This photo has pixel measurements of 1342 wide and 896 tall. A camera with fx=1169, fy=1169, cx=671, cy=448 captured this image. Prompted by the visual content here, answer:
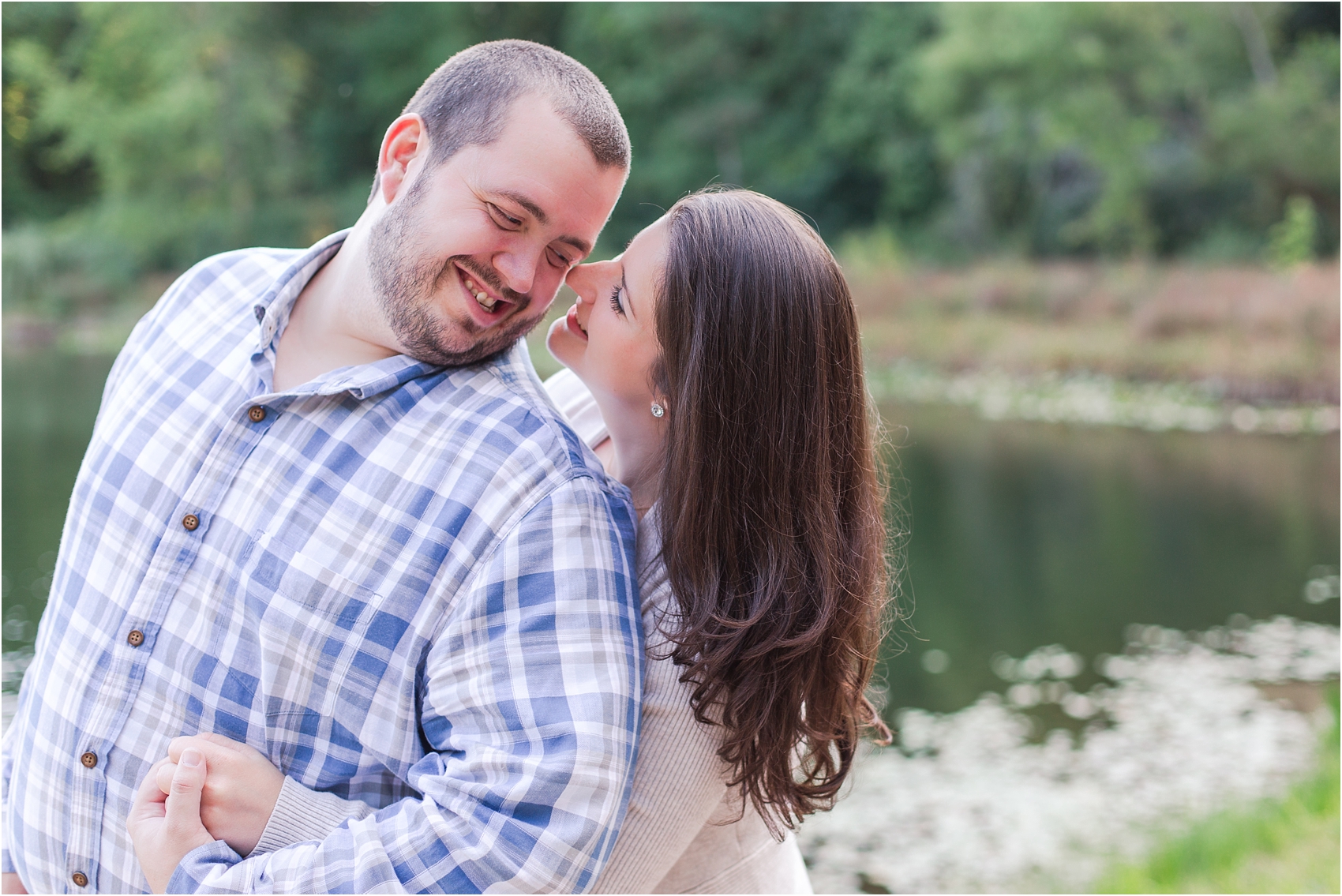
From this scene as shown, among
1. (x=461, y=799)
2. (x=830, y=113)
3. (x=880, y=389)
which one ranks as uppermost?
(x=461, y=799)

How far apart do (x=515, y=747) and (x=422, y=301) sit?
675 mm

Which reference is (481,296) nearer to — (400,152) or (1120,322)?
(400,152)

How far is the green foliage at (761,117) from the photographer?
18.6 meters

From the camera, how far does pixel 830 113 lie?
23.6m

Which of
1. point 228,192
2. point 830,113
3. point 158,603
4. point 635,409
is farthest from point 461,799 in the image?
point 228,192

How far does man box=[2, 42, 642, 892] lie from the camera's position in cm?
143

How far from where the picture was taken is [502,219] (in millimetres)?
1703

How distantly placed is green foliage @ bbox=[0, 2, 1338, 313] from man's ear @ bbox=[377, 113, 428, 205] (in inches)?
717

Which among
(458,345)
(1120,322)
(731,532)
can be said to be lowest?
(1120,322)

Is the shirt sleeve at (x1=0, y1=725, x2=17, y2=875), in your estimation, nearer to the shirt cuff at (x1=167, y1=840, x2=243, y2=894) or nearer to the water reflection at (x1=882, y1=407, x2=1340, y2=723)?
the shirt cuff at (x1=167, y1=840, x2=243, y2=894)

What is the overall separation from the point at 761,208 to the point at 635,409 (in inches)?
14.1

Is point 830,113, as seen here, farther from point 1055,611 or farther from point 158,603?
point 158,603

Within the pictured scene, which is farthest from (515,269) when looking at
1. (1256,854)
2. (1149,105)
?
(1149,105)

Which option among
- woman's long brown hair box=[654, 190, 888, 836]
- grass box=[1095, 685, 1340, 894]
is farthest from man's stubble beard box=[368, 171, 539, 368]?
grass box=[1095, 685, 1340, 894]
